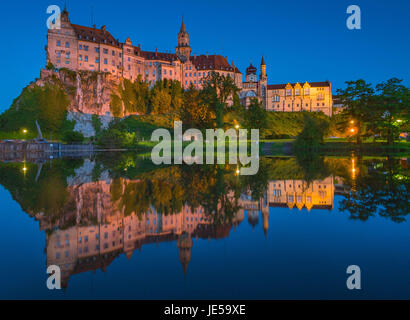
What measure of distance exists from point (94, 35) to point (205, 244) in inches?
4157

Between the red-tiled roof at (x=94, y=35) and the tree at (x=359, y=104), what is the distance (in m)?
77.1

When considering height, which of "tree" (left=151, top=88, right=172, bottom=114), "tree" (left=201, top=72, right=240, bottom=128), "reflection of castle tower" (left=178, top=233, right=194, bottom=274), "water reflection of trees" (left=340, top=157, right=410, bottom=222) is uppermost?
"tree" (left=151, top=88, right=172, bottom=114)

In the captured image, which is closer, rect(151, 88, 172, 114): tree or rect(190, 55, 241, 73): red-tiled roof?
rect(151, 88, 172, 114): tree

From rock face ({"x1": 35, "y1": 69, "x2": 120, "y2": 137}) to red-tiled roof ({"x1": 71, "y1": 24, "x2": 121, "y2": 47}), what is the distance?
11356 mm

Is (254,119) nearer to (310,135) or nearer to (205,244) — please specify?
(310,135)

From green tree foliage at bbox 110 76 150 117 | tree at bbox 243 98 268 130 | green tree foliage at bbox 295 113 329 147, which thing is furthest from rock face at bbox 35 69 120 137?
green tree foliage at bbox 295 113 329 147

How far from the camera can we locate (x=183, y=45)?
126312 millimetres

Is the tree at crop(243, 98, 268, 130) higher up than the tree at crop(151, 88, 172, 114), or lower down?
lower down

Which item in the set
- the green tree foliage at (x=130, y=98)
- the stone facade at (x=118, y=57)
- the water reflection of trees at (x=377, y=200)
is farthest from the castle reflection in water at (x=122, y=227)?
the green tree foliage at (x=130, y=98)

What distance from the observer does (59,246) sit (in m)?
5.71

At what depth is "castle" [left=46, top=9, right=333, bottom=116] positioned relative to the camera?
301ft

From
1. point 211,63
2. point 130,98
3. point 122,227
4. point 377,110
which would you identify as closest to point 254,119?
point 377,110

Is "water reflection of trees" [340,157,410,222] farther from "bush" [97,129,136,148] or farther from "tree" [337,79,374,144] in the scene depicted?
"bush" [97,129,136,148]

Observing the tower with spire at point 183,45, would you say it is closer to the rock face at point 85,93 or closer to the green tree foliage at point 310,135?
the rock face at point 85,93
